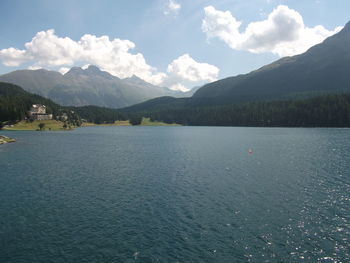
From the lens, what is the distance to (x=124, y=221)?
3856 cm

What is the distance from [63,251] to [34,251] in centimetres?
328

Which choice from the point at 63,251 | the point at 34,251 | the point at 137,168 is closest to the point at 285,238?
the point at 63,251

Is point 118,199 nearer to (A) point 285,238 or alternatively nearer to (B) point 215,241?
(B) point 215,241

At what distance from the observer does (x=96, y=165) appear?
83.4 m

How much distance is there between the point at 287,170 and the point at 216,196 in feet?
111

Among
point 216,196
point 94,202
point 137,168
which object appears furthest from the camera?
point 137,168

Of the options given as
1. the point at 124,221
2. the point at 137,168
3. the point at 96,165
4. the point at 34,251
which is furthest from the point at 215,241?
the point at 96,165

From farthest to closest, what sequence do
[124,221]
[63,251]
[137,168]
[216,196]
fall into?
1. [137,168]
2. [216,196]
3. [124,221]
4. [63,251]

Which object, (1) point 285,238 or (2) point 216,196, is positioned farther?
(2) point 216,196

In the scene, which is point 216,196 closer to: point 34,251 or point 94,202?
point 94,202

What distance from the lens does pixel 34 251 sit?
29875 mm

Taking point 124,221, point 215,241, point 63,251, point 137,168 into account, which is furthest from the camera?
point 137,168

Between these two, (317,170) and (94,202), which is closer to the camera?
(94,202)

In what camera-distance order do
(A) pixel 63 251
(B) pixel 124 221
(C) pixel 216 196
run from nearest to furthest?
(A) pixel 63 251 → (B) pixel 124 221 → (C) pixel 216 196
